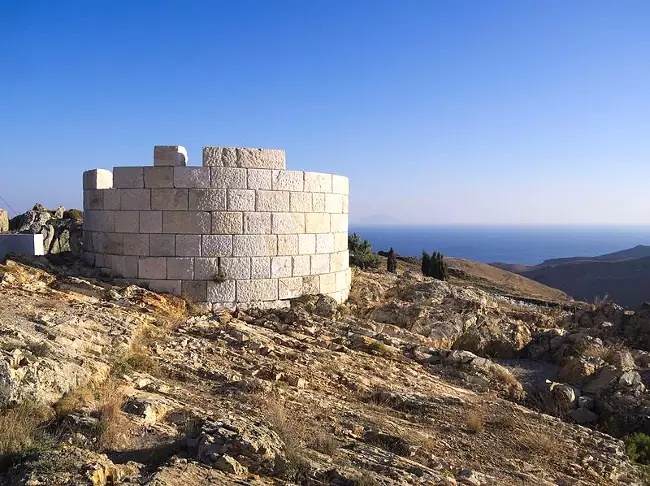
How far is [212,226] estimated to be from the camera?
30.8 ft

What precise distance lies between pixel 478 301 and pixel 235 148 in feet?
19.5

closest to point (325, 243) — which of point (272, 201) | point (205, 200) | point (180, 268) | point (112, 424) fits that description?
point (272, 201)

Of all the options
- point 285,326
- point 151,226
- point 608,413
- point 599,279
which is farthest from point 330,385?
point 599,279

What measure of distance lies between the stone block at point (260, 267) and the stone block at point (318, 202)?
1459 mm

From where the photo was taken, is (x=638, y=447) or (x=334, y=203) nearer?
(x=638, y=447)

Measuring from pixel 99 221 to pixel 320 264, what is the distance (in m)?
4.50

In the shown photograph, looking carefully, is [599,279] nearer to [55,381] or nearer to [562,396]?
[562,396]

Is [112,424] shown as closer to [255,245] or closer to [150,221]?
[255,245]

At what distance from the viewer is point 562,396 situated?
6.79m

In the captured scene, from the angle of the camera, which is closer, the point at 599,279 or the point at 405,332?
the point at 405,332

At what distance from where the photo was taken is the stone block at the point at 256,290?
9.57 meters

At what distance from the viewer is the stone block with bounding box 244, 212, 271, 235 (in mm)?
9555

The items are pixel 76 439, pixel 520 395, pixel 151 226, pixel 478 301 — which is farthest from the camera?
pixel 478 301

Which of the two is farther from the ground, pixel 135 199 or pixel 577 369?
pixel 135 199
